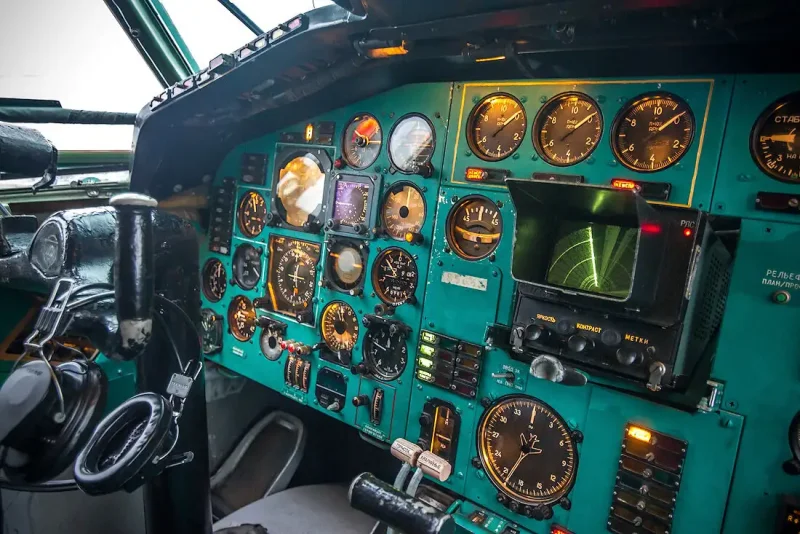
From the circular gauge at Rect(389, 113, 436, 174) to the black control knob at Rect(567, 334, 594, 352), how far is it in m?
1.19

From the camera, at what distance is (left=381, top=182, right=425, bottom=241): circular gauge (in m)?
2.93

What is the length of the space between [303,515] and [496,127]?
254 centimetres

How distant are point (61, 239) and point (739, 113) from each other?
7.91ft

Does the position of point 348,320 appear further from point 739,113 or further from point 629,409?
point 739,113

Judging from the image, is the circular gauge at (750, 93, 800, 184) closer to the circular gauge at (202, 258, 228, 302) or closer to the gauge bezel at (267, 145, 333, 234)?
the gauge bezel at (267, 145, 333, 234)

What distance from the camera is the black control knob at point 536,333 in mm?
2240

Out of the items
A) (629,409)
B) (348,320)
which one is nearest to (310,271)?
(348,320)

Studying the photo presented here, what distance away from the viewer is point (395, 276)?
3.05 m

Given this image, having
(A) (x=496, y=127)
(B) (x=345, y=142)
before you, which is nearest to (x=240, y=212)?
(B) (x=345, y=142)

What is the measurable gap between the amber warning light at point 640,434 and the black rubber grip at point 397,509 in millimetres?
980

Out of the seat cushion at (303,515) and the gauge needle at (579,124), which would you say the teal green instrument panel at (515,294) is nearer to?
the gauge needle at (579,124)

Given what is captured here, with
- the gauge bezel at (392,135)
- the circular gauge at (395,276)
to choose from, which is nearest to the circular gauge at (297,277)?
the circular gauge at (395,276)

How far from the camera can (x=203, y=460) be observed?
2.18 metres

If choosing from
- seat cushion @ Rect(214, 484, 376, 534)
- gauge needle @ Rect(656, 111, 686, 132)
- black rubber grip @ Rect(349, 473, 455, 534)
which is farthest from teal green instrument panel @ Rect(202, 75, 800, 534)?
black rubber grip @ Rect(349, 473, 455, 534)
